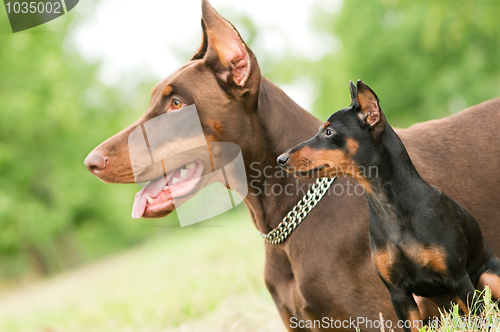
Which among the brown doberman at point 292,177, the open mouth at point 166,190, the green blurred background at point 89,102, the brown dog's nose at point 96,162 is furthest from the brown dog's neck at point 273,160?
the green blurred background at point 89,102

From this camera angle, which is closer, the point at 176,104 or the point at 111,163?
the point at 111,163

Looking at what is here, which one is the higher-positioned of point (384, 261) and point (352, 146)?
point (352, 146)

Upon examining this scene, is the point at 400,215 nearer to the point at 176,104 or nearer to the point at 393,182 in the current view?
the point at 393,182

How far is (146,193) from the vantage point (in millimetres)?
2781

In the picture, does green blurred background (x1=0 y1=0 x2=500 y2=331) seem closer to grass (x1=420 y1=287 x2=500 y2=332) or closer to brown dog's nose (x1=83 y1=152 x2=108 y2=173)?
brown dog's nose (x1=83 y1=152 x2=108 y2=173)

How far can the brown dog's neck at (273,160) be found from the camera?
2754mm

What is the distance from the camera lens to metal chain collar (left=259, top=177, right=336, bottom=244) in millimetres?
2664

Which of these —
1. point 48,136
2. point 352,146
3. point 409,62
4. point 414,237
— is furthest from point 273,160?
point 48,136

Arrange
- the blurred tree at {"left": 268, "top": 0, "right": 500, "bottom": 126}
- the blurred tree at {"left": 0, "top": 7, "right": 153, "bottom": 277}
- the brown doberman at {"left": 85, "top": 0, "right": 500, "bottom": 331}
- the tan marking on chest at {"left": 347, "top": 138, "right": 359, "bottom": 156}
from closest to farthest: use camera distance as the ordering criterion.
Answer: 1. the tan marking on chest at {"left": 347, "top": 138, "right": 359, "bottom": 156}
2. the brown doberman at {"left": 85, "top": 0, "right": 500, "bottom": 331}
3. the blurred tree at {"left": 268, "top": 0, "right": 500, "bottom": 126}
4. the blurred tree at {"left": 0, "top": 7, "right": 153, "bottom": 277}

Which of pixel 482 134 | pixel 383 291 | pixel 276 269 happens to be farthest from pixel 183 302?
pixel 482 134

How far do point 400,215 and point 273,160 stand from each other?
0.85 meters

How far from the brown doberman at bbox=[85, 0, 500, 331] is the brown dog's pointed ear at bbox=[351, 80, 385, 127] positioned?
53 centimetres

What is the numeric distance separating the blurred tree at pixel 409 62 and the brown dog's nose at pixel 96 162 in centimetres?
1220

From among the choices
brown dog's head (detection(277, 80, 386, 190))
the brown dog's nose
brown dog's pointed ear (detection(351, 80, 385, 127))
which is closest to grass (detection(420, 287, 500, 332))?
brown dog's head (detection(277, 80, 386, 190))
